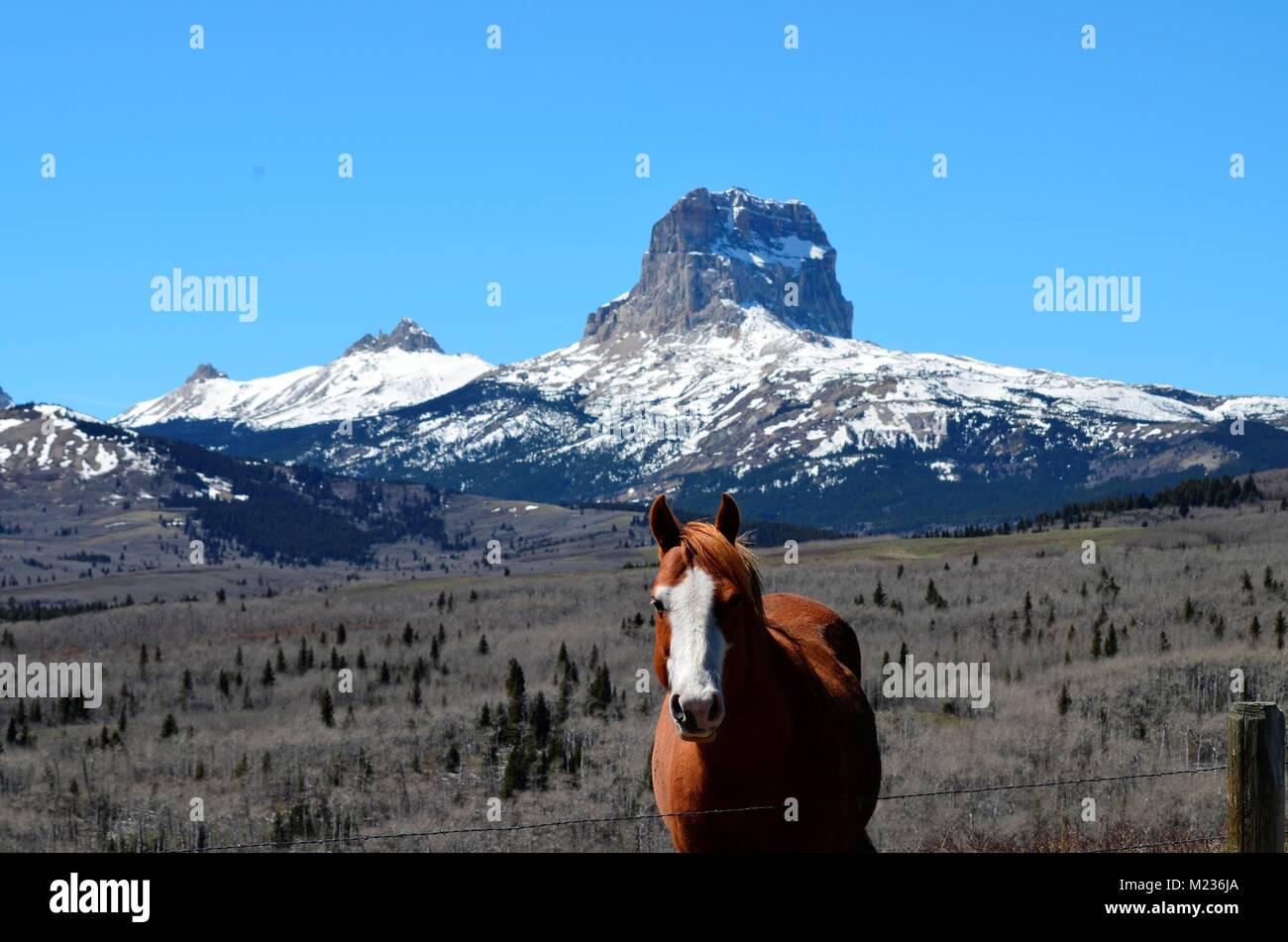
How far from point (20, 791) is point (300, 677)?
103 ft

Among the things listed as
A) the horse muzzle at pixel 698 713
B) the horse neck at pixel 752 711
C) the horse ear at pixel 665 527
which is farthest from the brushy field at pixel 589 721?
the horse muzzle at pixel 698 713

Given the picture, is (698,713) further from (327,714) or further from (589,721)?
(327,714)

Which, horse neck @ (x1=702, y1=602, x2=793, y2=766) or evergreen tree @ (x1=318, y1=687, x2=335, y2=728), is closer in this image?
horse neck @ (x1=702, y1=602, x2=793, y2=766)

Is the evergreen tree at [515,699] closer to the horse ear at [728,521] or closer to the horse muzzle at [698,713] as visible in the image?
the horse ear at [728,521]

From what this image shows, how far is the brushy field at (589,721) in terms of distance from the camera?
138 ft

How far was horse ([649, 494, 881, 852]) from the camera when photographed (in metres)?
9.90

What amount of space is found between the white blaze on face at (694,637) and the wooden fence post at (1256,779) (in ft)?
14.0

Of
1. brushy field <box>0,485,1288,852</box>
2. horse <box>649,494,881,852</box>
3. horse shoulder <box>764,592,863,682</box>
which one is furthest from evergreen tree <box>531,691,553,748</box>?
horse <box>649,494,881,852</box>

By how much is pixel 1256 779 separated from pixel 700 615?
4721 millimetres

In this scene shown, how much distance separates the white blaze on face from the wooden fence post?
14.0ft

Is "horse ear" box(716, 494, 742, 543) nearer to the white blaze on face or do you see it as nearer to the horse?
the horse

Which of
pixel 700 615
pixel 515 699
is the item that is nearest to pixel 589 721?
pixel 515 699
